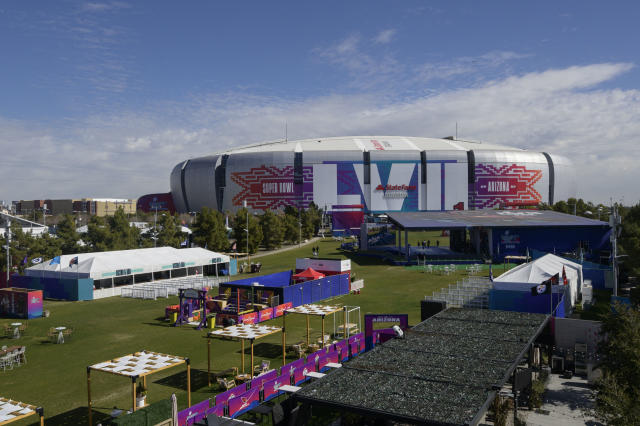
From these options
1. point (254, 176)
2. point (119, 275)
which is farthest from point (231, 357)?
point (254, 176)

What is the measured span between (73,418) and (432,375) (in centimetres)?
1180

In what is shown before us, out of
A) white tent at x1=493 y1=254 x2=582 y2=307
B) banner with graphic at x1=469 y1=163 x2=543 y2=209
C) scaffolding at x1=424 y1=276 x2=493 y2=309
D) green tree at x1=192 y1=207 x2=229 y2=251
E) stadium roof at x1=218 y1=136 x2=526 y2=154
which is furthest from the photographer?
Answer: stadium roof at x1=218 y1=136 x2=526 y2=154

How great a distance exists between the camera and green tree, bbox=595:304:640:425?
10.9 metres

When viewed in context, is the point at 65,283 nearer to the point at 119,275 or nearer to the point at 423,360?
A: the point at 119,275

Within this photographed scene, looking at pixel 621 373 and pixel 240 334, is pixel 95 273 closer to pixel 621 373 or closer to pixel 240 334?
pixel 240 334

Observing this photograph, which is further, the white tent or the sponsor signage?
the sponsor signage

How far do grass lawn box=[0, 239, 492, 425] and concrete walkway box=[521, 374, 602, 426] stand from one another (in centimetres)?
1052

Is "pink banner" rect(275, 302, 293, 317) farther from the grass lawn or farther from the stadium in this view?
the stadium

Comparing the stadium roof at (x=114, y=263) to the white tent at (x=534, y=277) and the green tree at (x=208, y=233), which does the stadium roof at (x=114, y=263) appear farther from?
the white tent at (x=534, y=277)

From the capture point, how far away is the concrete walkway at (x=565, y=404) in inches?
607

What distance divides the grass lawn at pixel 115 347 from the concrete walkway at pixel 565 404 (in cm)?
1052

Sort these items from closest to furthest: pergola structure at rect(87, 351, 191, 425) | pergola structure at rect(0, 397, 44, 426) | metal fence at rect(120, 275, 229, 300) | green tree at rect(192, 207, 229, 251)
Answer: pergola structure at rect(0, 397, 44, 426)
pergola structure at rect(87, 351, 191, 425)
metal fence at rect(120, 275, 229, 300)
green tree at rect(192, 207, 229, 251)

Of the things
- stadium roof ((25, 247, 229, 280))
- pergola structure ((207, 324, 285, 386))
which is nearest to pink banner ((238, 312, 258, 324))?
pergola structure ((207, 324, 285, 386))

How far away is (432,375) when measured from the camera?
40.6 feet
